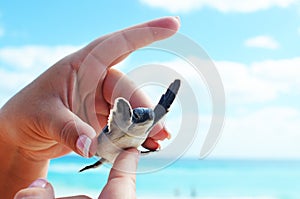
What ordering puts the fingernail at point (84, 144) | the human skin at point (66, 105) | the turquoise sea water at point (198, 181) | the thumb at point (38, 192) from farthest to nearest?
the turquoise sea water at point (198, 181), the human skin at point (66, 105), the fingernail at point (84, 144), the thumb at point (38, 192)

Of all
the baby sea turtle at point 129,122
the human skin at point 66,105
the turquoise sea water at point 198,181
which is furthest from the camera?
the turquoise sea water at point 198,181

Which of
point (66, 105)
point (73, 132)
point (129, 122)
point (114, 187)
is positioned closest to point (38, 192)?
point (114, 187)

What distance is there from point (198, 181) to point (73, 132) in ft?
28.0

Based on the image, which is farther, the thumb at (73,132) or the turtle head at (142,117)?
the thumb at (73,132)

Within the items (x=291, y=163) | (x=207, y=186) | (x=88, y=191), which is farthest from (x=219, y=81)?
(x=291, y=163)

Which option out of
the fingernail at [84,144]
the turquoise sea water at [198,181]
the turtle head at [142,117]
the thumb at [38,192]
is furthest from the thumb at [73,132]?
the turquoise sea water at [198,181]

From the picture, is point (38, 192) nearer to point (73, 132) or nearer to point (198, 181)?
point (73, 132)

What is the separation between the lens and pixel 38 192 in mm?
548

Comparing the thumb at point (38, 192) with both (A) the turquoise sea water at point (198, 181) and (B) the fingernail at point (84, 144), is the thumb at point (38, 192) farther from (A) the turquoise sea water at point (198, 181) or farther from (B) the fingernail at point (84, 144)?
(A) the turquoise sea water at point (198, 181)

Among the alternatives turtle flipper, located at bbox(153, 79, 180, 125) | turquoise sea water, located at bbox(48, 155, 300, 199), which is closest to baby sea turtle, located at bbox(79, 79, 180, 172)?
turtle flipper, located at bbox(153, 79, 180, 125)

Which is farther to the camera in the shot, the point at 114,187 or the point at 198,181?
the point at 198,181

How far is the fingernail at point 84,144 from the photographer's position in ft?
2.69

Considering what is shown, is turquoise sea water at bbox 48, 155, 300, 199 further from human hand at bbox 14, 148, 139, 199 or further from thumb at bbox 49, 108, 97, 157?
human hand at bbox 14, 148, 139, 199

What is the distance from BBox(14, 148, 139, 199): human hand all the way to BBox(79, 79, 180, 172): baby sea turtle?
8 cm
